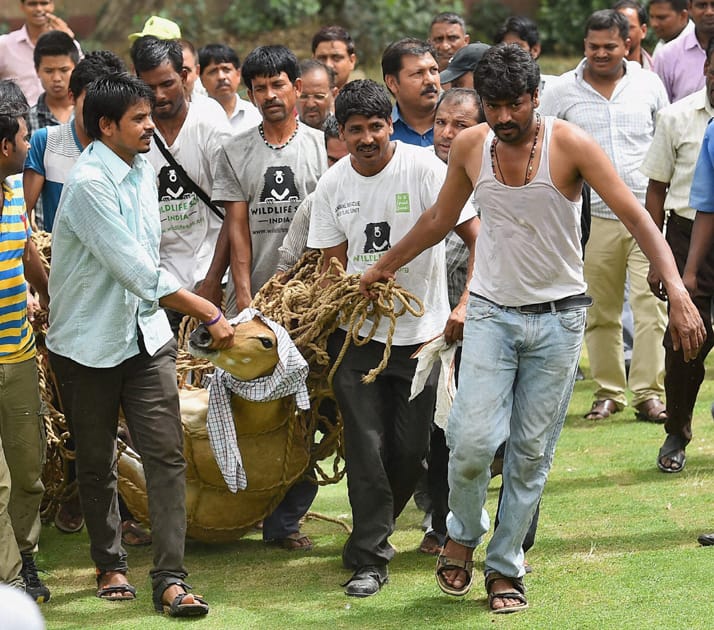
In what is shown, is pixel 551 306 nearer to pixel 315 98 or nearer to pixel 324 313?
pixel 324 313

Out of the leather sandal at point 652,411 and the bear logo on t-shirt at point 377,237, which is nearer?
the bear logo on t-shirt at point 377,237

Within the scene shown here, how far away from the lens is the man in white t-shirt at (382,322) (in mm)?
5746

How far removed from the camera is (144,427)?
5.54 metres

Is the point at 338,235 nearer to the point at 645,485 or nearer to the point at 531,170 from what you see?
the point at 531,170

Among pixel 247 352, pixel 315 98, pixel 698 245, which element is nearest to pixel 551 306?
→ pixel 247 352

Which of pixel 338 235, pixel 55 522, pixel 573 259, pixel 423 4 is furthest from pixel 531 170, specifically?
pixel 423 4

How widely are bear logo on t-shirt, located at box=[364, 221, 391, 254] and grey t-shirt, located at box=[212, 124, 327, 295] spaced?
0.89 m

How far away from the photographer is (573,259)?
16.9 ft

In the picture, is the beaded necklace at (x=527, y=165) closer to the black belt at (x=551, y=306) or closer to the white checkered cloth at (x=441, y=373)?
the black belt at (x=551, y=306)

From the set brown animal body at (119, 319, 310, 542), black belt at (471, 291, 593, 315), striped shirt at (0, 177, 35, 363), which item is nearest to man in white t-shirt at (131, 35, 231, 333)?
brown animal body at (119, 319, 310, 542)

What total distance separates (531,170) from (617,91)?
12.6ft

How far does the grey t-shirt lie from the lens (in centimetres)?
662

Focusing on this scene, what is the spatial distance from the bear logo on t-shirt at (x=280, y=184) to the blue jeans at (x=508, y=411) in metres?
1.66

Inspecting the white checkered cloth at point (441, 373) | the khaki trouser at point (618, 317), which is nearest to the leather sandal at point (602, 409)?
the khaki trouser at point (618, 317)
